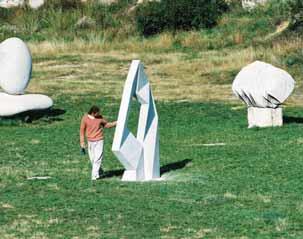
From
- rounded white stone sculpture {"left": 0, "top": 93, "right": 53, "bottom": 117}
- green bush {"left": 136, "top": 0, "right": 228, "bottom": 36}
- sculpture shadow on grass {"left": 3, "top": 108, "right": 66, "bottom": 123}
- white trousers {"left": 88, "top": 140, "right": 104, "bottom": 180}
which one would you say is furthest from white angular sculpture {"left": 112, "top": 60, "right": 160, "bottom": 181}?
green bush {"left": 136, "top": 0, "right": 228, "bottom": 36}

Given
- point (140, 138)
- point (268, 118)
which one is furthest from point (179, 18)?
point (140, 138)

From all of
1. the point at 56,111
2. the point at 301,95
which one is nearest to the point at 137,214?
the point at 56,111

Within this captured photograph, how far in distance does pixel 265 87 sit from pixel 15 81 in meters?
7.48

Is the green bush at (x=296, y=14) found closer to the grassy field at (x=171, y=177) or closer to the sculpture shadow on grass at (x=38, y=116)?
the grassy field at (x=171, y=177)

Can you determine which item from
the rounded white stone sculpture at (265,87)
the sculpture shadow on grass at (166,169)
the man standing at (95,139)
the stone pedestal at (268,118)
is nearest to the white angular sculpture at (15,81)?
the rounded white stone sculpture at (265,87)

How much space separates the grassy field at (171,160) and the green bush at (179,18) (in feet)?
18.1

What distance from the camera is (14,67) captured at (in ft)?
106

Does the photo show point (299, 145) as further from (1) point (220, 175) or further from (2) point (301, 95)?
(2) point (301, 95)

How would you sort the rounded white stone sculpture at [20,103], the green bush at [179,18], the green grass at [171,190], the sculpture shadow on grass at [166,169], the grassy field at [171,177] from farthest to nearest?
the green bush at [179,18] < the rounded white stone sculpture at [20,103] < the sculpture shadow on grass at [166,169] < the grassy field at [171,177] < the green grass at [171,190]

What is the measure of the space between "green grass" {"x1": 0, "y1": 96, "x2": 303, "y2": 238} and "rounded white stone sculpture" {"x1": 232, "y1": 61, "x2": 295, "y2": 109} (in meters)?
0.74

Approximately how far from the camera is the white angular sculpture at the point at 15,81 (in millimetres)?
31250

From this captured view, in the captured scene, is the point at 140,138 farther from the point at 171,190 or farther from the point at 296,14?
the point at 296,14

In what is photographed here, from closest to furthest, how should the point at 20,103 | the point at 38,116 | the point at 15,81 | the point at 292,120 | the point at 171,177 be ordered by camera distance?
the point at 171,177, the point at 292,120, the point at 20,103, the point at 15,81, the point at 38,116

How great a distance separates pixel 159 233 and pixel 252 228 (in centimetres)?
126
